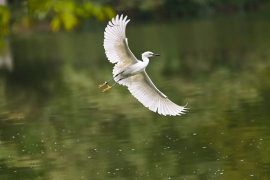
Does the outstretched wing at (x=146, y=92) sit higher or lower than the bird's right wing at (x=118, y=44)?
lower

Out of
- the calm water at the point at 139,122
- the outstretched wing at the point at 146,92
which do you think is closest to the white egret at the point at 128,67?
the outstretched wing at the point at 146,92

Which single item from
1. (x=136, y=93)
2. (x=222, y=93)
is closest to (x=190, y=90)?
(x=222, y=93)

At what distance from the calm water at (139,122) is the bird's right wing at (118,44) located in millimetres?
1579

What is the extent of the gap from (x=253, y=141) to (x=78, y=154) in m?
2.76

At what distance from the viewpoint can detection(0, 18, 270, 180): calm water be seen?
973cm

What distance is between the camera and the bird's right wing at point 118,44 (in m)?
8.62

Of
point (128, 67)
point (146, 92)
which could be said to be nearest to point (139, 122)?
point (146, 92)

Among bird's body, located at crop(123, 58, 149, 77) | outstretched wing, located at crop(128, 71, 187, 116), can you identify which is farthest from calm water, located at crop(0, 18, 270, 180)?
bird's body, located at crop(123, 58, 149, 77)

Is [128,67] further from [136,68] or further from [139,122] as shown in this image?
[139,122]

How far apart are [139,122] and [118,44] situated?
466 cm

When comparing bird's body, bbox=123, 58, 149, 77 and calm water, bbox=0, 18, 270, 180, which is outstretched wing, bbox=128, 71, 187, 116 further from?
calm water, bbox=0, 18, 270, 180

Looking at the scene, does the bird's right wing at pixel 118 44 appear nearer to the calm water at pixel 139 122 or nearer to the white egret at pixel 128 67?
the white egret at pixel 128 67

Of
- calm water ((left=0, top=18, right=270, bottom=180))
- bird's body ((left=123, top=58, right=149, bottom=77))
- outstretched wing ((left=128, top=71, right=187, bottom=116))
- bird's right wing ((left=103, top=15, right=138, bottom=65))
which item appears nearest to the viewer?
bird's right wing ((left=103, top=15, right=138, bottom=65))

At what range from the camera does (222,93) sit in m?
16.8
